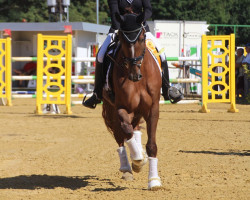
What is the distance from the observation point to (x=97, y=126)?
1479 cm

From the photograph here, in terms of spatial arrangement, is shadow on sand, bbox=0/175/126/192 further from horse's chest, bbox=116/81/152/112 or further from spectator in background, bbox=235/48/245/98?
spectator in background, bbox=235/48/245/98

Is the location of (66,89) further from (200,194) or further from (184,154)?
(200,194)

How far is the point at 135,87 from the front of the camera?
7.30m

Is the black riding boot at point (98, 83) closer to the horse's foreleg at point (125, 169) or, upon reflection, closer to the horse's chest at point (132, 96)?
the horse's foreleg at point (125, 169)

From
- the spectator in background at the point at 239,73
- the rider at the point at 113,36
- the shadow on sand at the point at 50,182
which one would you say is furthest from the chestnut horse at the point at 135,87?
the spectator in background at the point at 239,73

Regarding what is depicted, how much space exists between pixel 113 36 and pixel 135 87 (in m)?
1.50

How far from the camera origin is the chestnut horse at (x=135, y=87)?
705 centimetres

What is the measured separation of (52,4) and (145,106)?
2758 centimetres

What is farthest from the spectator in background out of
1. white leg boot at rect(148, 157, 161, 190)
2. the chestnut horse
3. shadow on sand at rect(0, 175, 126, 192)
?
white leg boot at rect(148, 157, 161, 190)

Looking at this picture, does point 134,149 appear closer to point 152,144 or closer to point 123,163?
point 152,144

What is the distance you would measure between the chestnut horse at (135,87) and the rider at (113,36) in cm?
28

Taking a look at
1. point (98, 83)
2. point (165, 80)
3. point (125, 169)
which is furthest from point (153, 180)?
point (98, 83)

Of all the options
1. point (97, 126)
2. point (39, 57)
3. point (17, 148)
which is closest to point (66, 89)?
point (39, 57)

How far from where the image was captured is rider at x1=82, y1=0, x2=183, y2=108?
8.05m
